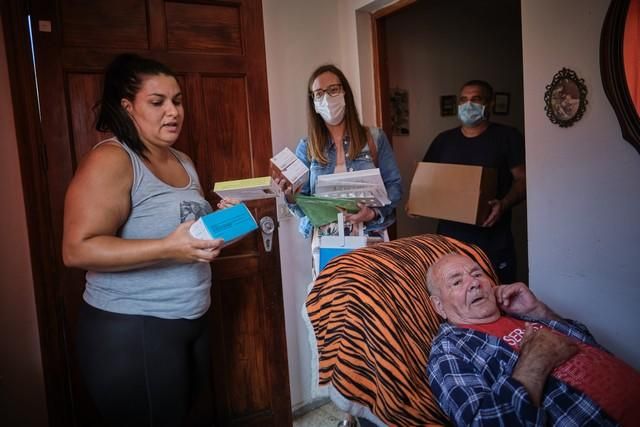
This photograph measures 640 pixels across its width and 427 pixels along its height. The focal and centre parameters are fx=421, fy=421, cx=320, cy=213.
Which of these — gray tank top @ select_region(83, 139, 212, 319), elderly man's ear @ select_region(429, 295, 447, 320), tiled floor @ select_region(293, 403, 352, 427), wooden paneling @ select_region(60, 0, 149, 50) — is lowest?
tiled floor @ select_region(293, 403, 352, 427)

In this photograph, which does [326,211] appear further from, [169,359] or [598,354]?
[598,354]

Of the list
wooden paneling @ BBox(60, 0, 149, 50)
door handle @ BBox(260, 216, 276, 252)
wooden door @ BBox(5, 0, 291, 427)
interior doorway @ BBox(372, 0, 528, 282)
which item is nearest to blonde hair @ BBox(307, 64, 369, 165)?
wooden door @ BBox(5, 0, 291, 427)

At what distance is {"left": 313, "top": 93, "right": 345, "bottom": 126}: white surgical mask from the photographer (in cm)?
178

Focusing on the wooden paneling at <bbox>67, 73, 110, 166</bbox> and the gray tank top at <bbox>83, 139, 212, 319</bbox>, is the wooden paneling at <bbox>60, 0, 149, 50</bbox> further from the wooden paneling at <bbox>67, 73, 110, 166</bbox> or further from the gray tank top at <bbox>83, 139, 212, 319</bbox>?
the gray tank top at <bbox>83, 139, 212, 319</bbox>

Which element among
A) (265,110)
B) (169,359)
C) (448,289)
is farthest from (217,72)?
(448,289)

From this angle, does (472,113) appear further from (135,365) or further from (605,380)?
(135,365)

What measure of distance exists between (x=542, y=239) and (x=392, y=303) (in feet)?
2.71

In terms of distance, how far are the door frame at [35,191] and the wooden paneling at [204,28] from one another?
0.48 metres

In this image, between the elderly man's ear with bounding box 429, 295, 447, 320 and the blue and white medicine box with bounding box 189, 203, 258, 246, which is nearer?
the blue and white medicine box with bounding box 189, 203, 258, 246

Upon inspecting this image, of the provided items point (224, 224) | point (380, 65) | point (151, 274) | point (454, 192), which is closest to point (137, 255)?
point (151, 274)

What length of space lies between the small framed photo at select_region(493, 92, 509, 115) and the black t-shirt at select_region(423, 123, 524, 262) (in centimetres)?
123

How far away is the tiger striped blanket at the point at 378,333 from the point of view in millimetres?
1043

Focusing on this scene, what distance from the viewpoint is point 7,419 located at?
152 centimetres

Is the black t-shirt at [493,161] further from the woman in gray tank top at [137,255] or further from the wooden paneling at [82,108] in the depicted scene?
the wooden paneling at [82,108]
